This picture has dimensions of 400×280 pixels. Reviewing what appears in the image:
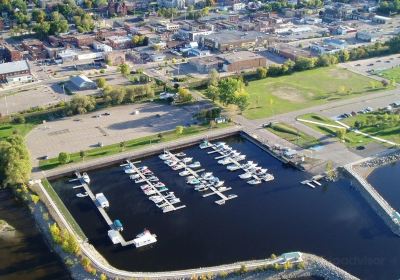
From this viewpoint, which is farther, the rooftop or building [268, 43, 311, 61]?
building [268, 43, 311, 61]

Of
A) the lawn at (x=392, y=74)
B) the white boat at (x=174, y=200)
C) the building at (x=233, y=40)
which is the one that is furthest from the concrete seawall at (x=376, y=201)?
the building at (x=233, y=40)

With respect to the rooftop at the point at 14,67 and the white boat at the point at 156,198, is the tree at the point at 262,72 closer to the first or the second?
the rooftop at the point at 14,67

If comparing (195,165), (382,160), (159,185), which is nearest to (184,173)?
(195,165)

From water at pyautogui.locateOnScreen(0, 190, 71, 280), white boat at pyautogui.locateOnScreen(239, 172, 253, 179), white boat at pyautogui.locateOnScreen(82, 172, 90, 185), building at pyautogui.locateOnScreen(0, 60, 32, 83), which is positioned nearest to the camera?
water at pyautogui.locateOnScreen(0, 190, 71, 280)

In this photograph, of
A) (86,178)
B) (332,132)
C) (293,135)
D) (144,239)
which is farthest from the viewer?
(332,132)

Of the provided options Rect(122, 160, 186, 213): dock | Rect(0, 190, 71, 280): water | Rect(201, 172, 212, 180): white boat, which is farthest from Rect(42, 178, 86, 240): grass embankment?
Rect(201, 172, 212, 180): white boat

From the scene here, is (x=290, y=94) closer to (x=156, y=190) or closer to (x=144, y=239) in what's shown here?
(x=156, y=190)

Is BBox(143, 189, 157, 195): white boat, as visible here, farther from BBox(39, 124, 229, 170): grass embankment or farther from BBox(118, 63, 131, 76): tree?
BBox(118, 63, 131, 76): tree
